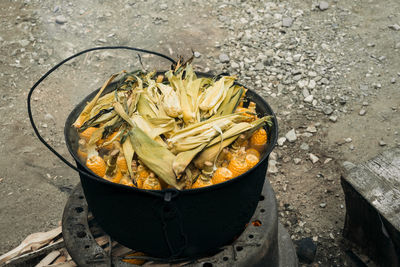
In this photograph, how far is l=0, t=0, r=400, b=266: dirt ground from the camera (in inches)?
161

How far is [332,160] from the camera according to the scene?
14.4ft

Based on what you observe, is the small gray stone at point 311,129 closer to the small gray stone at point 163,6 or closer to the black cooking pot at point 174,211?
the black cooking pot at point 174,211

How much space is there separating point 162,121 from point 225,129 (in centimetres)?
39

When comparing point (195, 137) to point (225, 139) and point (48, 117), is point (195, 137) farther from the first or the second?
point (48, 117)

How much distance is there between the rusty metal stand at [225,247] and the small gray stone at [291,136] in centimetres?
183

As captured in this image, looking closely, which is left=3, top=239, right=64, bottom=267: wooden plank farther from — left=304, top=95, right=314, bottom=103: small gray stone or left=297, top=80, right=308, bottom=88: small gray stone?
left=297, top=80, right=308, bottom=88: small gray stone

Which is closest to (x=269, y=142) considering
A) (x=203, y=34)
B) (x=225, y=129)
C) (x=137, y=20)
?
(x=225, y=129)

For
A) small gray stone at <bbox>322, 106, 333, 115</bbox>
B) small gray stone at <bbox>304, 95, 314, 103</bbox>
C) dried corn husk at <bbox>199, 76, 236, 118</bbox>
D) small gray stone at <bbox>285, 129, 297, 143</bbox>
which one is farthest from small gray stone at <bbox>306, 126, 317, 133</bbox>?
dried corn husk at <bbox>199, 76, 236, 118</bbox>

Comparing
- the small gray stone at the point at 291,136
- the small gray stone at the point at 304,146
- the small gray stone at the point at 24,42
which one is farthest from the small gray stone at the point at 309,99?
the small gray stone at the point at 24,42

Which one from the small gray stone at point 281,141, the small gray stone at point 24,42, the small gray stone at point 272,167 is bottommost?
the small gray stone at point 272,167

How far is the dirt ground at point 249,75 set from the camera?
408 cm

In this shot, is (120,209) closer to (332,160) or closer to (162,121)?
(162,121)

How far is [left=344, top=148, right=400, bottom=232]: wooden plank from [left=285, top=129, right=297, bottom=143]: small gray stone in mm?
1450

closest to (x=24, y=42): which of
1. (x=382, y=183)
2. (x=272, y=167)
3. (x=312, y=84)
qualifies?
(x=272, y=167)
